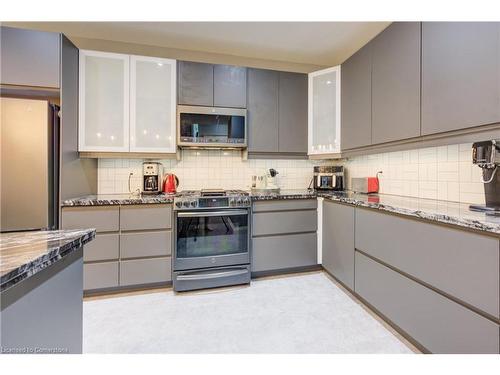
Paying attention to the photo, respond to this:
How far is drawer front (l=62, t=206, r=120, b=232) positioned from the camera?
2.02 meters

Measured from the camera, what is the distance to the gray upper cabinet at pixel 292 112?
2797 millimetres

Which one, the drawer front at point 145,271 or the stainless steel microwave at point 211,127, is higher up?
the stainless steel microwave at point 211,127

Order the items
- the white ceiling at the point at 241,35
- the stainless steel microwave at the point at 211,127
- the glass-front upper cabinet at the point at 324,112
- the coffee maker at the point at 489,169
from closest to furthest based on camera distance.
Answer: the coffee maker at the point at 489,169 → the white ceiling at the point at 241,35 → the stainless steel microwave at the point at 211,127 → the glass-front upper cabinet at the point at 324,112

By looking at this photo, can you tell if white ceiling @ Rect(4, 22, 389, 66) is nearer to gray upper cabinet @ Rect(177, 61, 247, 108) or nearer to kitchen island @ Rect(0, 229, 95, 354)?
gray upper cabinet @ Rect(177, 61, 247, 108)

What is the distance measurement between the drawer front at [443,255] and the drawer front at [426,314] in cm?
7

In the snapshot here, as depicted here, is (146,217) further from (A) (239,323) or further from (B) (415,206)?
(B) (415,206)

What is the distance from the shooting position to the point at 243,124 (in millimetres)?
2652

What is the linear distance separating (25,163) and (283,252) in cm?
234

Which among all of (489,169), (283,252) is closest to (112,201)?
(283,252)

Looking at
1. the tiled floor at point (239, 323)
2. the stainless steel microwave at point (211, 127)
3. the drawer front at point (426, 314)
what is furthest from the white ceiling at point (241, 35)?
the tiled floor at point (239, 323)

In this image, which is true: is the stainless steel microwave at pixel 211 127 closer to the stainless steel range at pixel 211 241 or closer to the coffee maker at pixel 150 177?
the coffee maker at pixel 150 177
